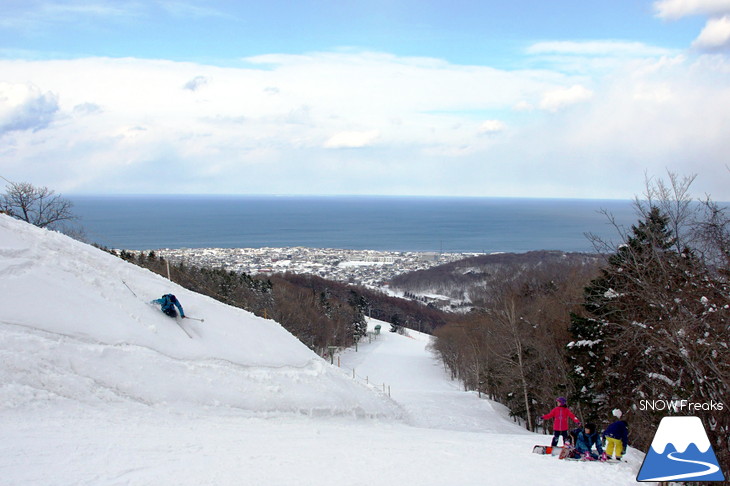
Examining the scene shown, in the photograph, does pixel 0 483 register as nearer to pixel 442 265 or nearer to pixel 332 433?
pixel 332 433

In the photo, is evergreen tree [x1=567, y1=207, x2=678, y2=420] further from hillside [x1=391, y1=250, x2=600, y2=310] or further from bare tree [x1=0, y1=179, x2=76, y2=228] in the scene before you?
hillside [x1=391, y1=250, x2=600, y2=310]

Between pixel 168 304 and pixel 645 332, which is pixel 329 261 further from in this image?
pixel 645 332

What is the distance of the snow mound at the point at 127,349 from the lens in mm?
10406

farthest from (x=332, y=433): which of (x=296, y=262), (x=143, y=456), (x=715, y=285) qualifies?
(x=296, y=262)

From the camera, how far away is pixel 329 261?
6053 inches

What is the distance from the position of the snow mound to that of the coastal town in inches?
3647

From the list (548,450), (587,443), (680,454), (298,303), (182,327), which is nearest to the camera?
(680,454)

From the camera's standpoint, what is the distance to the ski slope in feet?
24.7

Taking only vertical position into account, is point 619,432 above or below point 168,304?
below

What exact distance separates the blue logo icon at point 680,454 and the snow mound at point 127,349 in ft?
31.1

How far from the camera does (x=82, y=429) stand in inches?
334

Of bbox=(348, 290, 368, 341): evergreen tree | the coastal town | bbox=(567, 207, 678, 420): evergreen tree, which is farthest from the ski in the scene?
the coastal town

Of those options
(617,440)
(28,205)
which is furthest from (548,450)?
(28,205)

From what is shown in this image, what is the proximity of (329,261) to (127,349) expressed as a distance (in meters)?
142
